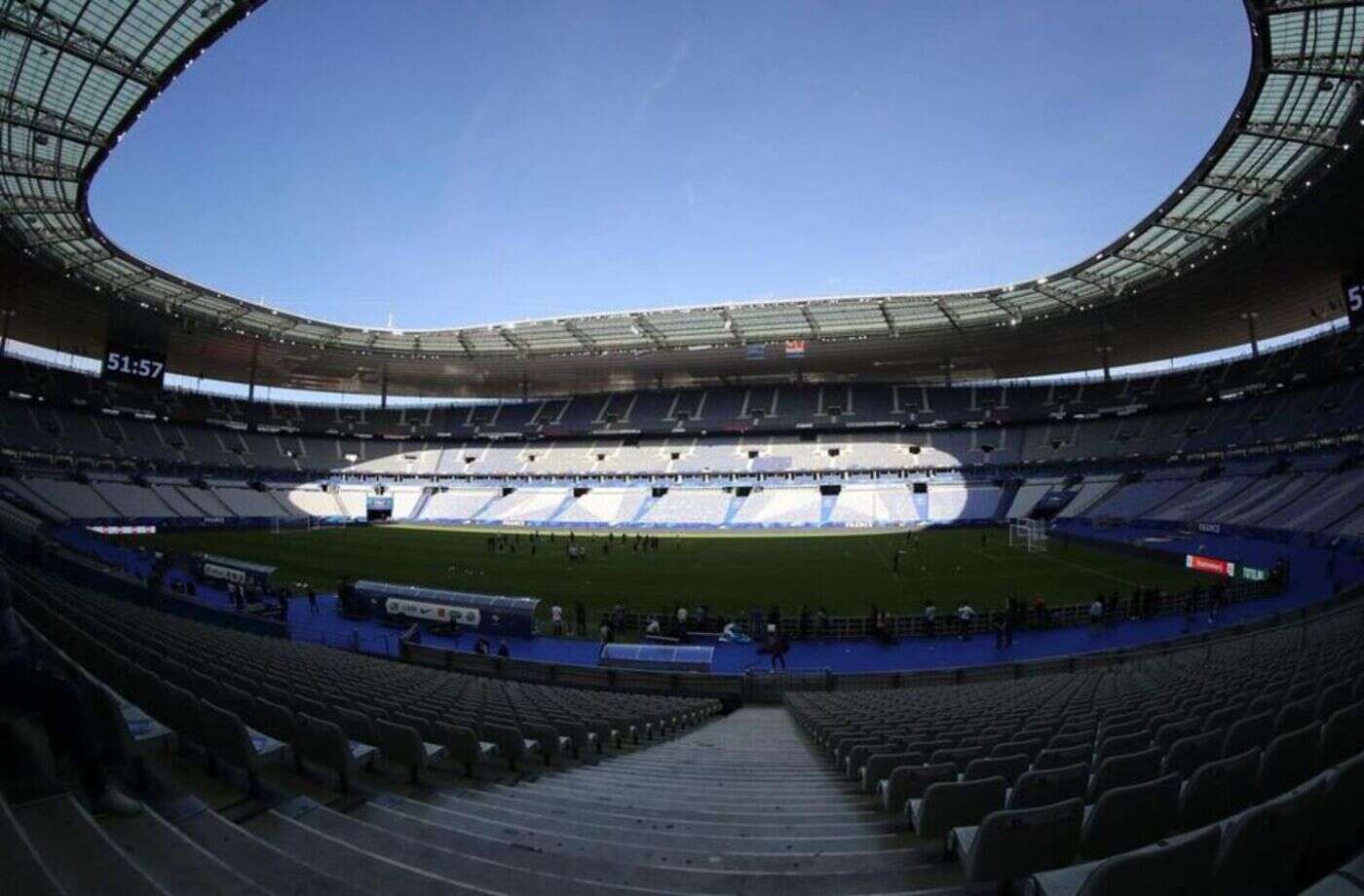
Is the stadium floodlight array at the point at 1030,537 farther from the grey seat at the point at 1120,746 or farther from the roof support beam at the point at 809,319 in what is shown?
the grey seat at the point at 1120,746

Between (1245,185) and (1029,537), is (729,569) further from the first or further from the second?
(1245,185)

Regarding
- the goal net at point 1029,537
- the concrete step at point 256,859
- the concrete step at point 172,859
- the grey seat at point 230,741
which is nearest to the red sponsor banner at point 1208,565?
the goal net at point 1029,537

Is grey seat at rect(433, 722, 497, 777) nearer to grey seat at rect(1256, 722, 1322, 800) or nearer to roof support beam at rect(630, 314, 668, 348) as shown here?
grey seat at rect(1256, 722, 1322, 800)

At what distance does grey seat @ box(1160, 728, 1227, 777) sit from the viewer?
3897mm

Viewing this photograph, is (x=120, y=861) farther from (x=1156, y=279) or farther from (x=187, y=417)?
(x=187, y=417)

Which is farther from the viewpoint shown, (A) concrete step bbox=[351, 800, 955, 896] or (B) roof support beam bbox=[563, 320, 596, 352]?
(B) roof support beam bbox=[563, 320, 596, 352]

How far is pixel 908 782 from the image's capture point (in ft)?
14.5

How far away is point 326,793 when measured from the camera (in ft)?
13.1

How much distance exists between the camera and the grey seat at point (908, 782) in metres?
4.41

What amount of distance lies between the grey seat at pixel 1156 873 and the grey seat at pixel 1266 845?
4 centimetres

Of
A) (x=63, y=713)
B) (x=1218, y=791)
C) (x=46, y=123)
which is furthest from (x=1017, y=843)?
(x=46, y=123)

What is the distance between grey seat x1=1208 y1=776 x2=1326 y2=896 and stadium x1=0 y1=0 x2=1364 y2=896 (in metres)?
0.02

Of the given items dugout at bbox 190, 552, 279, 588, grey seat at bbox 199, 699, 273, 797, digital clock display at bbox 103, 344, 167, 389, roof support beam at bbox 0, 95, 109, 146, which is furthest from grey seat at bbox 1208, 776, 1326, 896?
digital clock display at bbox 103, 344, 167, 389

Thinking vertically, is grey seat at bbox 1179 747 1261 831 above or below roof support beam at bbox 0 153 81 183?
below
